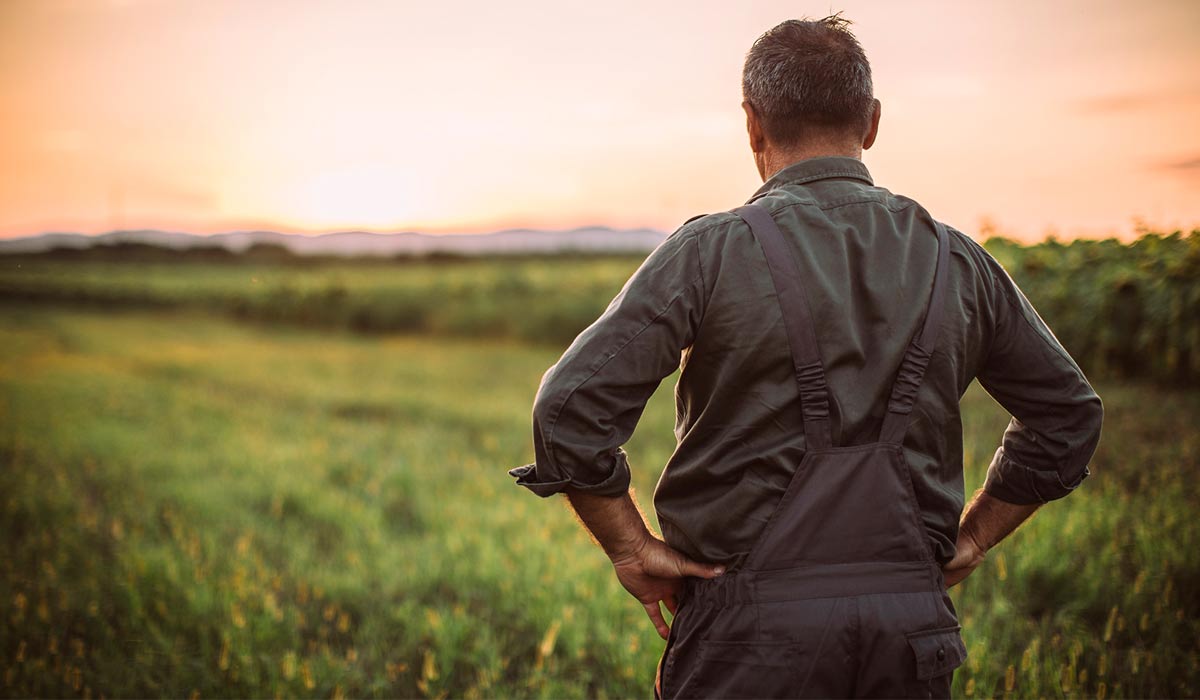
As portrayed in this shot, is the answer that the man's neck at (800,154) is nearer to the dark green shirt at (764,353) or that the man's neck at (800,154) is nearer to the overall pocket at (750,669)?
the dark green shirt at (764,353)

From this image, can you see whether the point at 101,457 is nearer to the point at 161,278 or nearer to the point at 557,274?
the point at 557,274

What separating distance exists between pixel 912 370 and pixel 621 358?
0.69 m

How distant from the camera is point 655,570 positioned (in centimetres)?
210

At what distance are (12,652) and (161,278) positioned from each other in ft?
153

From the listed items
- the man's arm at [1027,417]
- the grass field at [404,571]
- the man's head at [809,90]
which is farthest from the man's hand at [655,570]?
the grass field at [404,571]

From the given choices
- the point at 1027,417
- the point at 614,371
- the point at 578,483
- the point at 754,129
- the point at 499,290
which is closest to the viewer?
the point at 614,371

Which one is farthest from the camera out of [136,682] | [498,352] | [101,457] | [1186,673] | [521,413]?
[498,352]

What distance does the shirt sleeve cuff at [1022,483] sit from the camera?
88.7 inches

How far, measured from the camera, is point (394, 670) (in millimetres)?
4309

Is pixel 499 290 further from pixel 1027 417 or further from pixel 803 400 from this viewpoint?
pixel 803 400

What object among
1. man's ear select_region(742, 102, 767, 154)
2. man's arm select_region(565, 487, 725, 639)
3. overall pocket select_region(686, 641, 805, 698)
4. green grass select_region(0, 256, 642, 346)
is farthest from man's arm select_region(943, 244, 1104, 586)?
green grass select_region(0, 256, 642, 346)

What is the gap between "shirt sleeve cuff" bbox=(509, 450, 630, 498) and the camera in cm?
190

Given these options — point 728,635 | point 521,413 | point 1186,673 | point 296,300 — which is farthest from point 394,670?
point 296,300

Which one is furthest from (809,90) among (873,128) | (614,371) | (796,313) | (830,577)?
(830,577)
